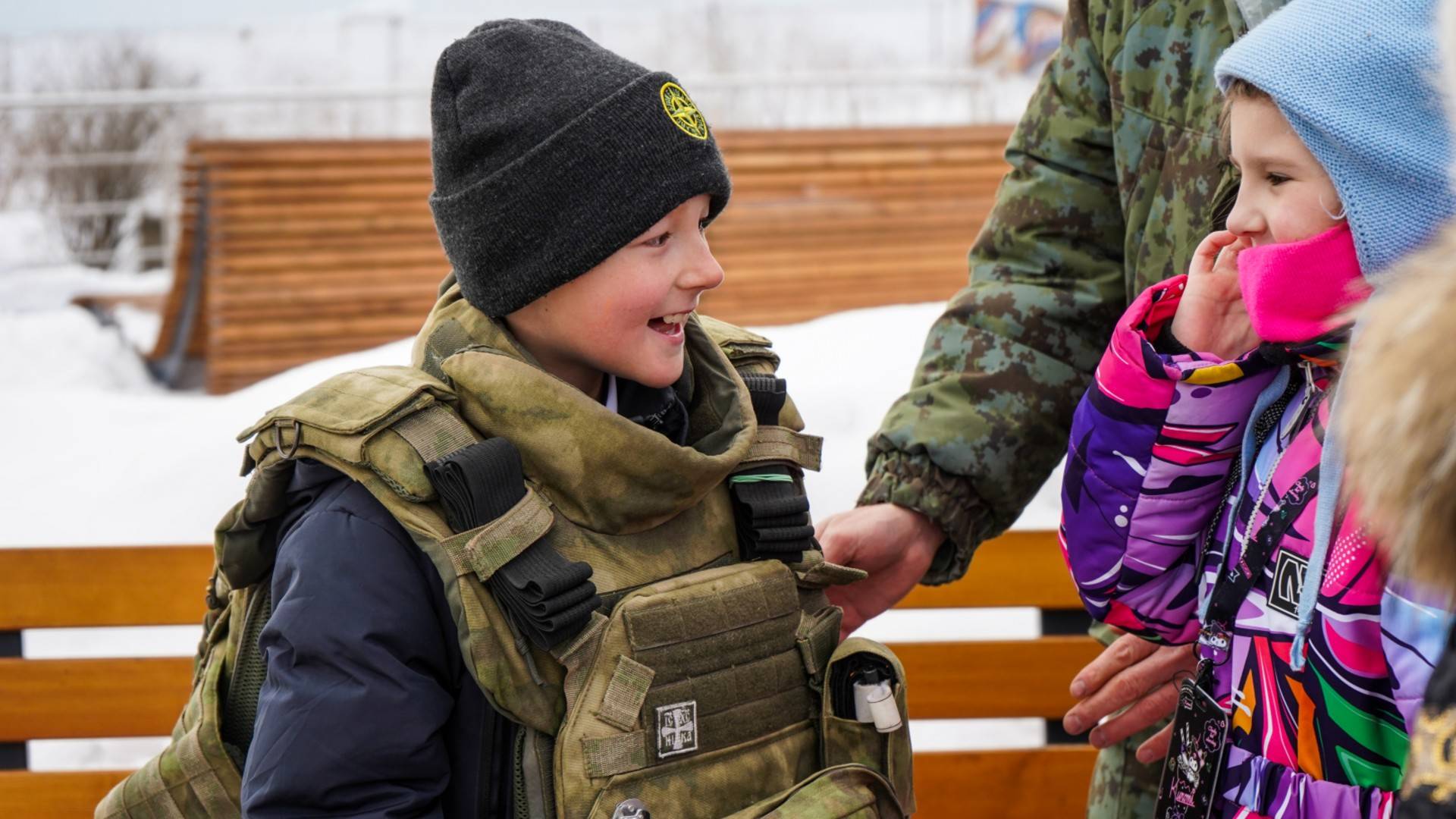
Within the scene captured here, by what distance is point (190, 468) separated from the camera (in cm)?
434

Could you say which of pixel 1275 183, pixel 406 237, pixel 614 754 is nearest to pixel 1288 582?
pixel 1275 183

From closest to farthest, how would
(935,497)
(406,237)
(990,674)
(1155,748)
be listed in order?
(1155,748) < (935,497) < (990,674) < (406,237)

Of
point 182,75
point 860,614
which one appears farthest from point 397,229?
point 182,75

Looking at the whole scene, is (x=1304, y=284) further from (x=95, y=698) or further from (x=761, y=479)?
(x=95, y=698)

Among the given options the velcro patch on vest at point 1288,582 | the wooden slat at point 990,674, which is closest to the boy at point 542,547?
the velcro patch on vest at point 1288,582

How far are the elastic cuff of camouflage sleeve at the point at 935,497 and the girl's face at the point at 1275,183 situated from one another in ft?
2.41

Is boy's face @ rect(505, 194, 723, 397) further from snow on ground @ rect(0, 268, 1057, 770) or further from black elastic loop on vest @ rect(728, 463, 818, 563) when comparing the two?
snow on ground @ rect(0, 268, 1057, 770)

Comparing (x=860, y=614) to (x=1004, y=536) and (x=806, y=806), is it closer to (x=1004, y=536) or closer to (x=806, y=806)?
(x=806, y=806)

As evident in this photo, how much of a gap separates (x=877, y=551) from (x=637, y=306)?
24.8 inches

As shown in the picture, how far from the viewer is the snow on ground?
3.89 metres

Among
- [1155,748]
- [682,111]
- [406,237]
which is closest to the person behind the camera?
[682,111]

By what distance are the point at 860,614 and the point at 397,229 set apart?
5.76 metres

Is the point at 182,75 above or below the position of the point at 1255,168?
below

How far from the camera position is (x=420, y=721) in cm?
146
